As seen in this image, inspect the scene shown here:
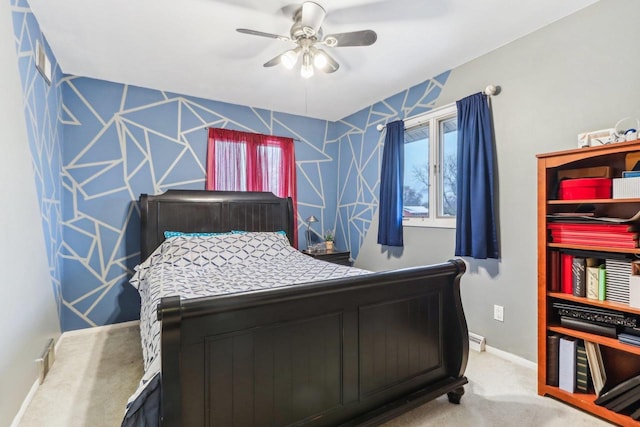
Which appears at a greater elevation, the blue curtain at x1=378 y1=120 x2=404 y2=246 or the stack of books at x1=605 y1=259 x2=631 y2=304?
the blue curtain at x1=378 y1=120 x2=404 y2=246

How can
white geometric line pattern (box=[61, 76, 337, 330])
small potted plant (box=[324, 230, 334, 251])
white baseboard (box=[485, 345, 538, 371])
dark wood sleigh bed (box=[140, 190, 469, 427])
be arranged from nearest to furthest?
dark wood sleigh bed (box=[140, 190, 469, 427]) → white baseboard (box=[485, 345, 538, 371]) → white geometric line pattern (box=[61, 76, 337, 330]) → small potted plant (box=[324, 230, 334, 251])

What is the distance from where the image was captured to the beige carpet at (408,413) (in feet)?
5.93

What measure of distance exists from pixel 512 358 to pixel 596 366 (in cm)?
67

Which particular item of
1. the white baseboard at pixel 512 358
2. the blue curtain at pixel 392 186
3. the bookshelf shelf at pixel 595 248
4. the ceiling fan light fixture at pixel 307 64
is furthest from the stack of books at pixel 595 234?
the ceiling fan light fixture at pixel 307 64

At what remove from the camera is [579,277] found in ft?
6.46

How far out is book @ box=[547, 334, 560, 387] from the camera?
6.68 feet

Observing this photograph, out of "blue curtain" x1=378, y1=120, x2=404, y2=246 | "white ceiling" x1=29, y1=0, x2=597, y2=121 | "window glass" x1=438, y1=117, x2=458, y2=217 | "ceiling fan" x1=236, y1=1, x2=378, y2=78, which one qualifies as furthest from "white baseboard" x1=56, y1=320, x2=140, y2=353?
"window glass" x1=438, y1=117, x2=458, y2=217

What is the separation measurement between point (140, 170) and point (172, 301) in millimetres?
2706

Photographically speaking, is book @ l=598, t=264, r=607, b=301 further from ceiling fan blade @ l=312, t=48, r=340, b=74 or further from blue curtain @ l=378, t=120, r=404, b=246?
ceiling fan blade @ l=312, t=48, r=340, b=74

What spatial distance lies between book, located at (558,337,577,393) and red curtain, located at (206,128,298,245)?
2842 millimetres

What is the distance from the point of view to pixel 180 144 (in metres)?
3.58

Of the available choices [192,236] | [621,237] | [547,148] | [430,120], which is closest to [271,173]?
[192,236]

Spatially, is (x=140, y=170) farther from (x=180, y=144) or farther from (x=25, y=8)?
(x=25, y=8)

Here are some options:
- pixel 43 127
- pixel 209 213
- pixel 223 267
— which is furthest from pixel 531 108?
pixel 43 127
